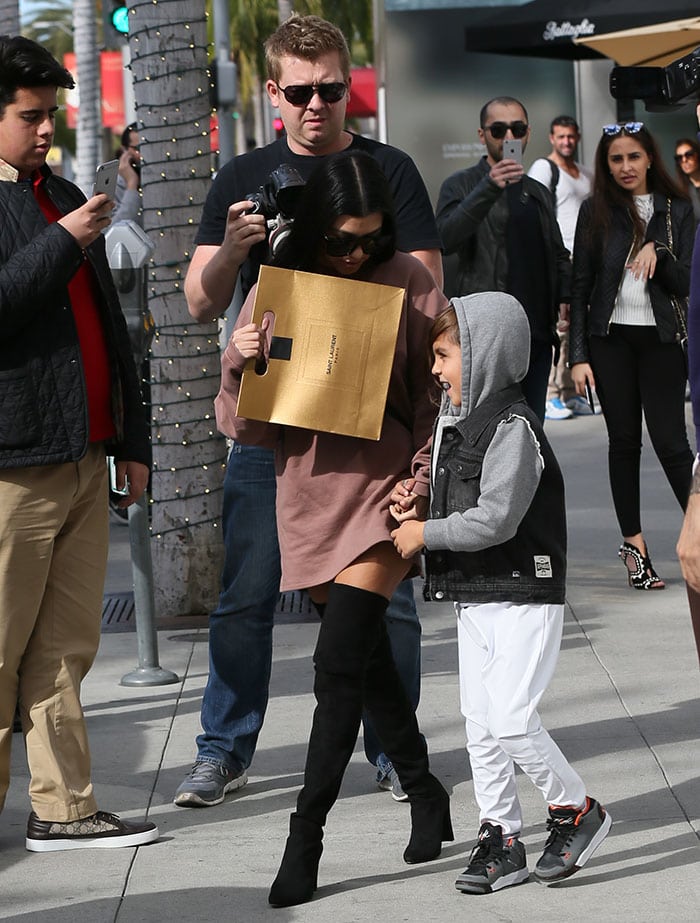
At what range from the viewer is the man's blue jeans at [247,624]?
4.89 meters

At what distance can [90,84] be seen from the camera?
26.5 metres

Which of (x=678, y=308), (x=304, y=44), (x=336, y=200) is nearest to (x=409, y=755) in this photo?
(x=336, y=200)

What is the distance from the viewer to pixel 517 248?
823 centimetres

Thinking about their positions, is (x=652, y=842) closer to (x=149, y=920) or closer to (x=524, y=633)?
(x=524, y=633)

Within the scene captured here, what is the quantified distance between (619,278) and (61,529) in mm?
3957

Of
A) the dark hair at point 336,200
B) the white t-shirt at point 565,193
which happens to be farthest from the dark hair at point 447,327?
the white t-shirt at point 565,193

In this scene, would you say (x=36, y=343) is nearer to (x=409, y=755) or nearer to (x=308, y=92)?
(x=308, y=92)

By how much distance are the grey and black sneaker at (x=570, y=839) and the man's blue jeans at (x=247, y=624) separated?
886 mm

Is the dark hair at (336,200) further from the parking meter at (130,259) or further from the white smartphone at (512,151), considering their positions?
the white smartphone at (512,151)

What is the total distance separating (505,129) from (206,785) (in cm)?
436

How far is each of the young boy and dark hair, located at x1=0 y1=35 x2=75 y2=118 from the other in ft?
3.90

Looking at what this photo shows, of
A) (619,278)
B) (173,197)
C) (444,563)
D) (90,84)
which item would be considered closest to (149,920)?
(444,563)

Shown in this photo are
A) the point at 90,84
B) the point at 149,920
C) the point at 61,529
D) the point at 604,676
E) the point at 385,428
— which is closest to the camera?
the point at 149,920

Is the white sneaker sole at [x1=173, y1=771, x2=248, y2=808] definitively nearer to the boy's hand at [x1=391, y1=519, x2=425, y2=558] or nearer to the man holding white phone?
the boy's hand at [x1=391, y1=519, x2=425, y2=558]
